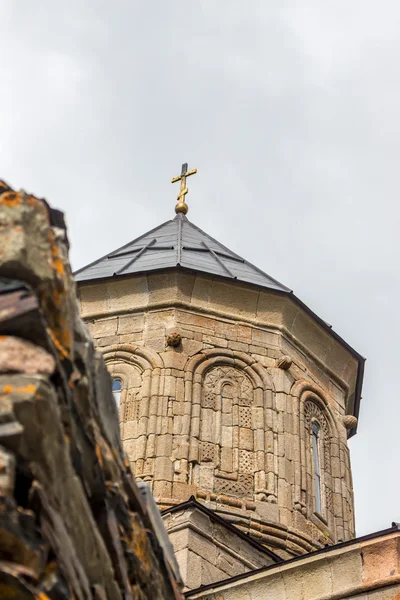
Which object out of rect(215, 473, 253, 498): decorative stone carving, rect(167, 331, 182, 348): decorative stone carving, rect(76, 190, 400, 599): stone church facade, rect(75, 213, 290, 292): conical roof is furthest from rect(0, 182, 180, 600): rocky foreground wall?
rect(75, 213, 290, 292): conical roof

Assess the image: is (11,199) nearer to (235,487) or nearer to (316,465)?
(235,487)

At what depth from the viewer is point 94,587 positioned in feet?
11.2

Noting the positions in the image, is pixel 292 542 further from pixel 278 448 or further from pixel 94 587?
pixel 94 587

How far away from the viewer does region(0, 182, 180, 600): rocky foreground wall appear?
9.68ft

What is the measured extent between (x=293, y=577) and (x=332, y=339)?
5.57 m

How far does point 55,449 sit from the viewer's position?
3.14m

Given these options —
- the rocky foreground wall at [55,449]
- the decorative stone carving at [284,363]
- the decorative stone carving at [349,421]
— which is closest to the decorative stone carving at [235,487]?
the decorative stone carving at [284,363]

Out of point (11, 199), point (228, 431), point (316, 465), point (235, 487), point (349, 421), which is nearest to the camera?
point (11, 199)

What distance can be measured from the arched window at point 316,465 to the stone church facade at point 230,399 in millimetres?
17

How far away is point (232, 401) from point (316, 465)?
1303mm

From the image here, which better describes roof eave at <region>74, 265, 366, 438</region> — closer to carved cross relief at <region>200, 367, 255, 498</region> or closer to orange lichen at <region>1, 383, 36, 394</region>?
carved cross relief at <region>200, 367, 255, 498</region>

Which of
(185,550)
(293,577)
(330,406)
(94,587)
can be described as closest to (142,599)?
(94,587)

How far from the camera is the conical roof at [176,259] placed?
47.7 feet

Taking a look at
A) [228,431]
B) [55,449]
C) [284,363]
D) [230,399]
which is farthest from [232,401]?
[55,449]
